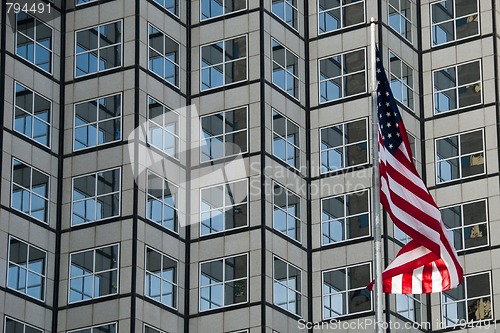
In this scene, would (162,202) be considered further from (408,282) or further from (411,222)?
(411,222)

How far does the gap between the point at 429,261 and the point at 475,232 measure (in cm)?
2632

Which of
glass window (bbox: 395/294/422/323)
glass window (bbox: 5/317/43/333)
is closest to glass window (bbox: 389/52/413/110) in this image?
glass window (bbox: 395/294/422/323)

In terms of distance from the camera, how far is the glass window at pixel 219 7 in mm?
59312

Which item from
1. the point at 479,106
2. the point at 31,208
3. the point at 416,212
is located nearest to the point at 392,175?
the point at 416,212

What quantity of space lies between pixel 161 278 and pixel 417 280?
22.2m

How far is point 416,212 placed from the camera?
32.9 m

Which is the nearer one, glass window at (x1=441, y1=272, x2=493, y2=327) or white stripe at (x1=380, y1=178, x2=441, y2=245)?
white stripe at (x1=380, y1=178, x2=441, y2=245)

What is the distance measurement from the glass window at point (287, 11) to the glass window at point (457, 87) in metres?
6.27

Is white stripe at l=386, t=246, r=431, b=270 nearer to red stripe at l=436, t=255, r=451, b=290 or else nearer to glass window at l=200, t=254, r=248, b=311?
red stripe at l=436, t=255, r=451, b=290

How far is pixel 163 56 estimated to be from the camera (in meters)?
57.8

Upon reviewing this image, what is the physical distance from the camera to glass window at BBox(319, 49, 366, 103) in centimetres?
6031

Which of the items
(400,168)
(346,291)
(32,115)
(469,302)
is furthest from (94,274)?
(400,168)

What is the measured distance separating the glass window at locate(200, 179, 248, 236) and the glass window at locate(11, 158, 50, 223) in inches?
228

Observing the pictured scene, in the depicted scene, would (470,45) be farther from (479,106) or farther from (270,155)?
(270,155)
